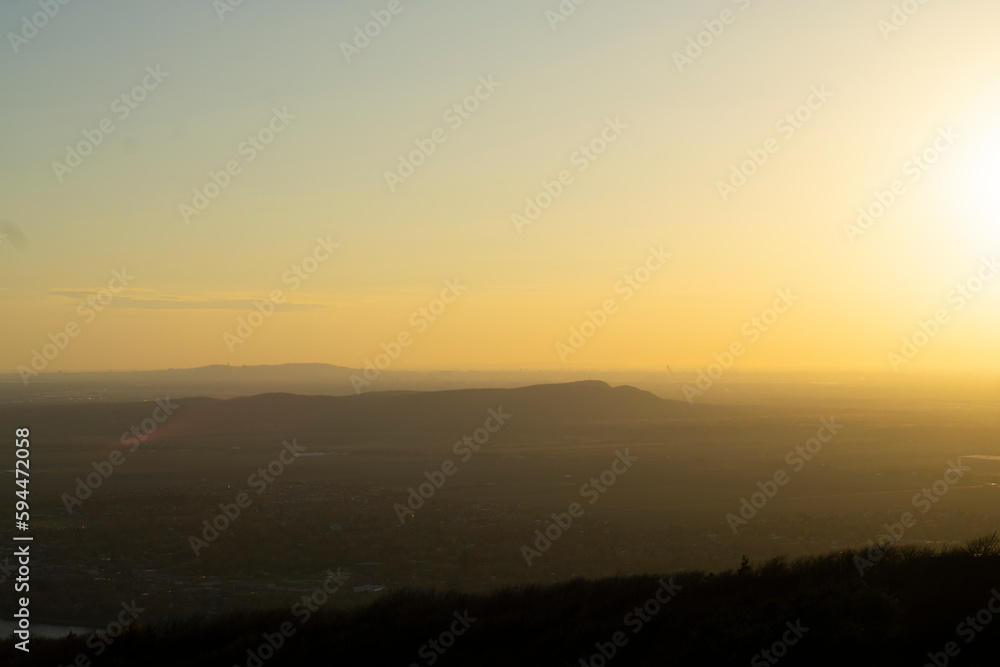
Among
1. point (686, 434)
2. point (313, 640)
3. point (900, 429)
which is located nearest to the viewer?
point (313, 640)

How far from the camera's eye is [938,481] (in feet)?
170

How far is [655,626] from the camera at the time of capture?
11.1 meters

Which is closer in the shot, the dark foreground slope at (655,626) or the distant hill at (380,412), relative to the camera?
the dark foreground slope at (655,626)

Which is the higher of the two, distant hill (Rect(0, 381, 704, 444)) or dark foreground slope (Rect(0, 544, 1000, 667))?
dark foreground slope (Rect(0, 544, 1000, 667))

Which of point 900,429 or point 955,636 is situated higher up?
point 955,636

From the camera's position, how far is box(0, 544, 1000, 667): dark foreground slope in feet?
29.9

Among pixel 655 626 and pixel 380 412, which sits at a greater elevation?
pixel 655 626

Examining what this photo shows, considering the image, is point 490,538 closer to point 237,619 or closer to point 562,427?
point 237,619

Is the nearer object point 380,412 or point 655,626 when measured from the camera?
point 655,626

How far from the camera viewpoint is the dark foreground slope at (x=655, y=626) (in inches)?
358

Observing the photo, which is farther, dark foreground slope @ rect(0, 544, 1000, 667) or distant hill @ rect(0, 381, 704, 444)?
distant hill @ rect(0, 381, 704, 444)

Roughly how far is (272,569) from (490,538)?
927 centimetres

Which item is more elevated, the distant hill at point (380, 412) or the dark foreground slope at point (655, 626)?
the dark foreground slope at point (655, 626)

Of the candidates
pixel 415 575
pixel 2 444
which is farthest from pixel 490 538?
pixel 2 444
